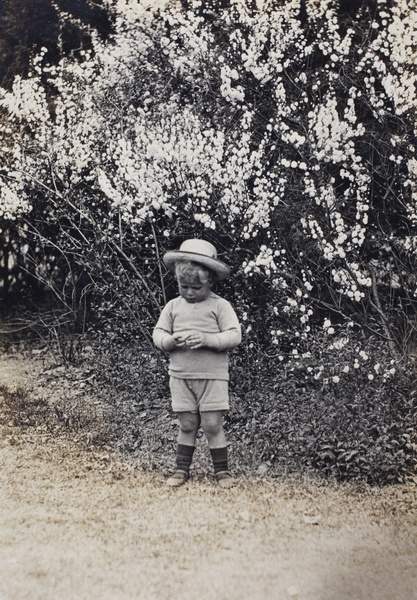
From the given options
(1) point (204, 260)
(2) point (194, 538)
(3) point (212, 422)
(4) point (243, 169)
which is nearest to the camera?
(2) point (194, 538)

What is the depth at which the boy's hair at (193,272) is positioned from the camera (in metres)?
2.78

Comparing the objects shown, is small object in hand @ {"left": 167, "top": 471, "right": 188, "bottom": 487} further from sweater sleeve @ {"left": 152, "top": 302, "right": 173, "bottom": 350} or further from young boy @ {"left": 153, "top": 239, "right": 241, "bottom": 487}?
sweater sleeve @ {"left": 152, "top": 302, "right": 173, "bottom": 350}

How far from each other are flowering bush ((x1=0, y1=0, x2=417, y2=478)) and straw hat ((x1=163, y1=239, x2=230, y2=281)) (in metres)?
0.68

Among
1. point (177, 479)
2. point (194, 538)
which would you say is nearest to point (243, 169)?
point (177, 479)

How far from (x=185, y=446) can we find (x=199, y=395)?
1.00 feet

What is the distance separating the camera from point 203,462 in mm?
2982

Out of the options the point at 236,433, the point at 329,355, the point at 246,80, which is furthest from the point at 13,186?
the point at 329,355

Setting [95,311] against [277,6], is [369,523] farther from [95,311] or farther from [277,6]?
[277,6]

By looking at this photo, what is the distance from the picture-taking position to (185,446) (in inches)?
116

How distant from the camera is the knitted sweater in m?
2.82

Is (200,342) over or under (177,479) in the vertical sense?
over

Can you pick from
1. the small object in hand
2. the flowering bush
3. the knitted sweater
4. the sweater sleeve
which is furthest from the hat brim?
the small object in hand

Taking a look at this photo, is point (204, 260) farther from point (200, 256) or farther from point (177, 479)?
point (177, 479)

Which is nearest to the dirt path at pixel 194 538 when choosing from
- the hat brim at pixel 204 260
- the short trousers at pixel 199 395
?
the short trousers at pixel 199 395
